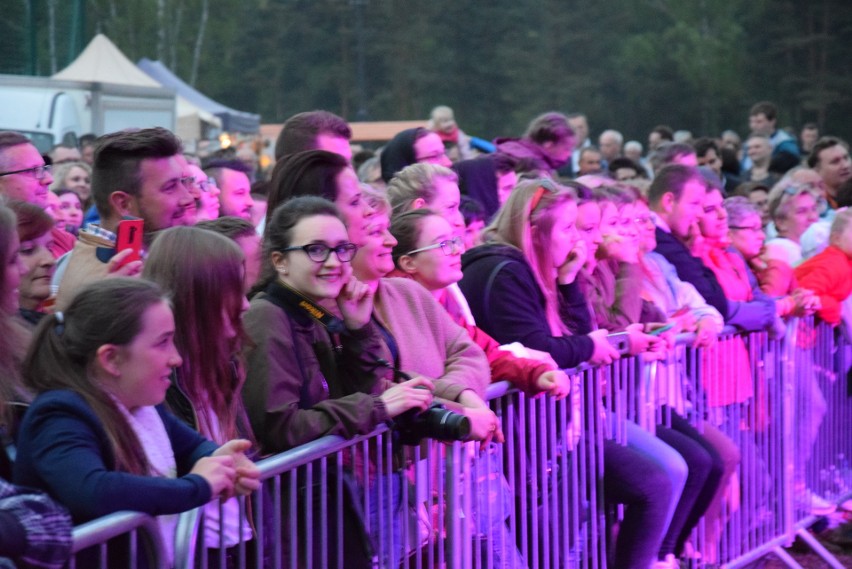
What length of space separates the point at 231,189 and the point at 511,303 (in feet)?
6.46

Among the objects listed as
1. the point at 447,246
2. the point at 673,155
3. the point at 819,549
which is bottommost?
the point at 819,549

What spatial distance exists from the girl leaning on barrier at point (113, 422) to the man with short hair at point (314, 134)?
2512 mm

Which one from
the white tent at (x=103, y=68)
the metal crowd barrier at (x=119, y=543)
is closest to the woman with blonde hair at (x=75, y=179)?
the metal crowd barrier at (x=119, y=543)

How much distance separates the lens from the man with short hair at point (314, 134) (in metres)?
5.36

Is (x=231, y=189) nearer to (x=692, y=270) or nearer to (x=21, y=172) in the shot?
(x=21, y=172)

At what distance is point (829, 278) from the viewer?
22.8 ft

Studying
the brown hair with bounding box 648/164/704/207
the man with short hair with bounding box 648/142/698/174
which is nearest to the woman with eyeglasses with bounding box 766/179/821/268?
the man with short hair with bounding box 648/142/698/174

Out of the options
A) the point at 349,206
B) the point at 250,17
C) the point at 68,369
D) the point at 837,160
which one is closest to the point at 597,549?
the point at 349,206

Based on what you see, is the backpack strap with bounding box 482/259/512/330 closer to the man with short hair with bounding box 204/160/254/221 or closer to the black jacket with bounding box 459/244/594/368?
the black jacket with bounding box 459/244/594/368

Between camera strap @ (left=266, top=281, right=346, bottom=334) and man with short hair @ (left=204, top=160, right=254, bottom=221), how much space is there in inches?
97.6

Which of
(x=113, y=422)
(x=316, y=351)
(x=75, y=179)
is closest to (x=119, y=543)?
(x=113, y=422)

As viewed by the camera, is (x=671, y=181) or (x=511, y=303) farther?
(x=671, y=181)

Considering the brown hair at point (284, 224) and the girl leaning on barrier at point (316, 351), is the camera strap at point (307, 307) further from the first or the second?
the brown hair at point (284, 224)

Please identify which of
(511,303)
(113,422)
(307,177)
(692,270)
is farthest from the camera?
(692,270)
